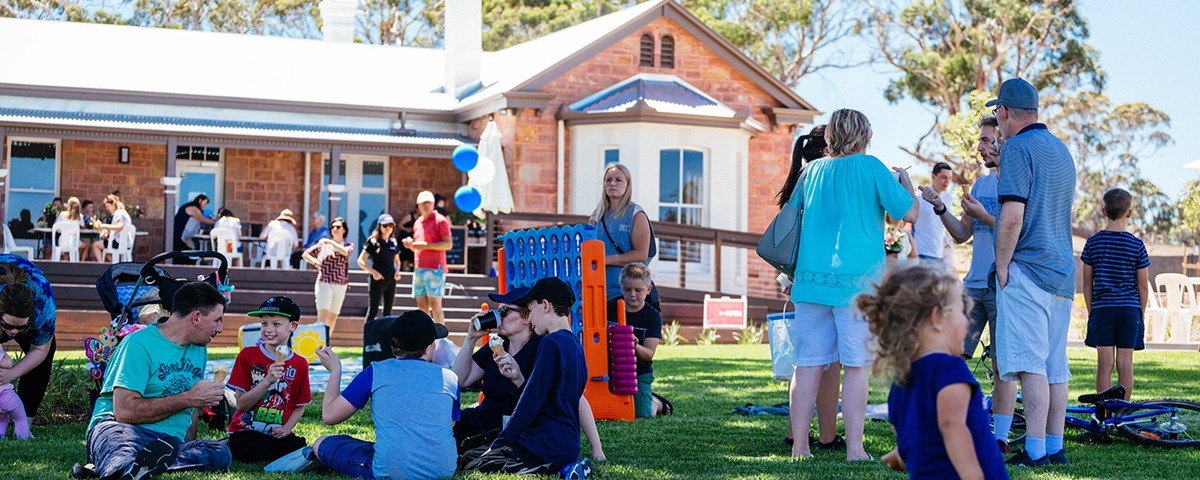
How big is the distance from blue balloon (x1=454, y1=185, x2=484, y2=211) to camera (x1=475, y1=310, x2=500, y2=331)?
41.9 feet

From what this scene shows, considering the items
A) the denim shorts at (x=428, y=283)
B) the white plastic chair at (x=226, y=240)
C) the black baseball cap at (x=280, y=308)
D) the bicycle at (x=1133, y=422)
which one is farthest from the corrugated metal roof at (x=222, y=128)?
the bicycle at (x=1133, y=422)

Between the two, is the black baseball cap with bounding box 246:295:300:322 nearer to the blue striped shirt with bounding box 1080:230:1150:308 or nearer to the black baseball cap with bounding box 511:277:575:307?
the black baseball cap with bounding box 511:277:575:307

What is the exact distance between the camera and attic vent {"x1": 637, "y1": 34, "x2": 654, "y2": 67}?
23109mm

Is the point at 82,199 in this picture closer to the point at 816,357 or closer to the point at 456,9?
the point at 456,9

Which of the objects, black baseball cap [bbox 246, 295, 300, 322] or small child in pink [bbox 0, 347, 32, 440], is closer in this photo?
black baseball cap [bbox 246, 295, 300, 322]

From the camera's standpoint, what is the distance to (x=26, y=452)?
21.0 ft

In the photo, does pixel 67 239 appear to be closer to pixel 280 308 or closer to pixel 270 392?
pixel 280 308

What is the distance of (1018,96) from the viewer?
5945 millimetres

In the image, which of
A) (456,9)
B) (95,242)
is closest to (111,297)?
(95,242)

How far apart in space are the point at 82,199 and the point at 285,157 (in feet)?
11.5

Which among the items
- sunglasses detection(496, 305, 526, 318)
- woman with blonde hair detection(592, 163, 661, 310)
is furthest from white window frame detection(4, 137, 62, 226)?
sunglasses detection(496, 305, 526, 318)

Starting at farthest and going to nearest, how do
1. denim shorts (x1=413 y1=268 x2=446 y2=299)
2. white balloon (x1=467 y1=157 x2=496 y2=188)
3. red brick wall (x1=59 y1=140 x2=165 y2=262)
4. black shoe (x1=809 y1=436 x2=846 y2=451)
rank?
1. red brick wall (x1=59 y1=140 x2=165 y2=262)
2. white balloon (x1=467 y1=157 x2=496 y2=188)
3. denim shorts (x1=413 y1=268 x2=446 y2=299)
4. black shoe (x1=809 y1=436 x2=846 y2=451)

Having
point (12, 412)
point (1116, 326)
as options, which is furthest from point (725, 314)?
point (12, 412)

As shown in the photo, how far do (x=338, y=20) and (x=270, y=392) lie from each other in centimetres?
2246
